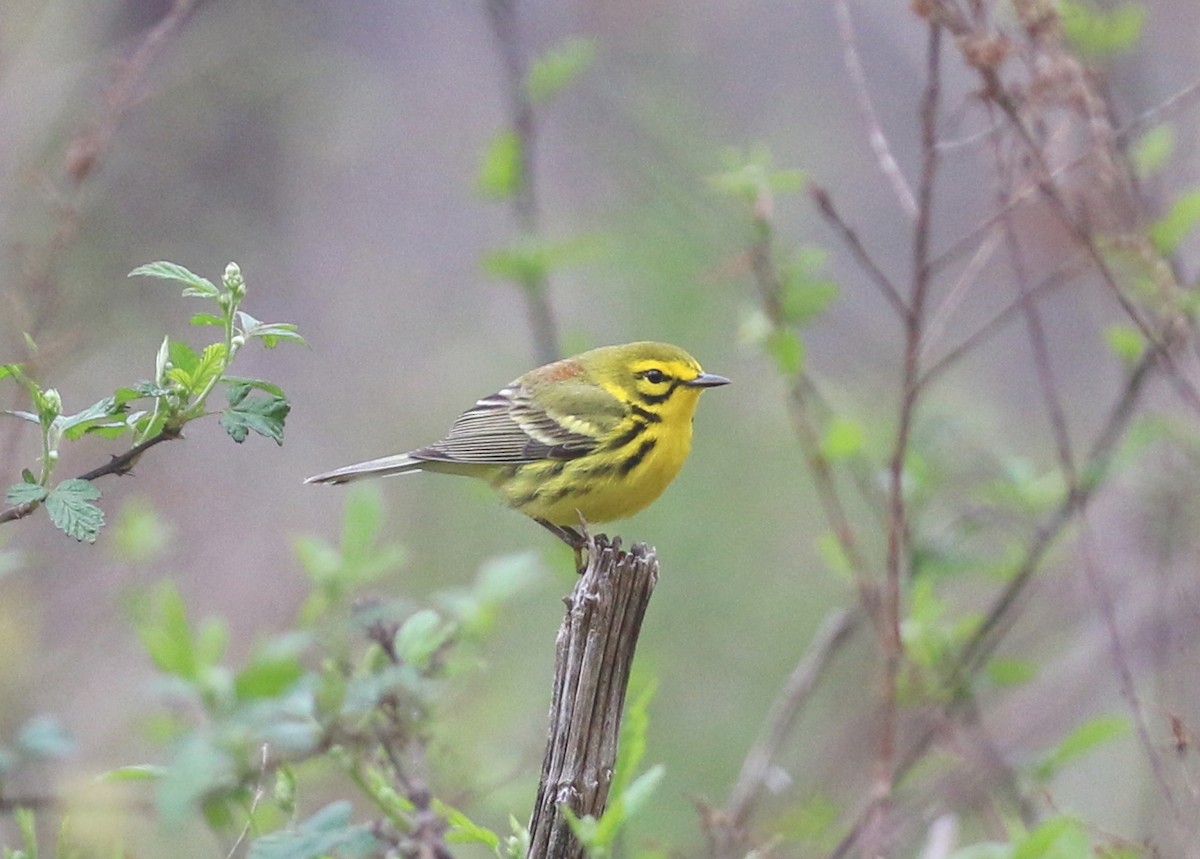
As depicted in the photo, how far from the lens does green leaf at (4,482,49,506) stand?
5.05 feet

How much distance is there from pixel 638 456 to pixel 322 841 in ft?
8.45

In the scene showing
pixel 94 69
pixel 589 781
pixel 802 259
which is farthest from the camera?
pixel 94 69

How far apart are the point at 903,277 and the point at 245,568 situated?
15.8ft

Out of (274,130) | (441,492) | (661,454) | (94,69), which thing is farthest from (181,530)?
(274,130)

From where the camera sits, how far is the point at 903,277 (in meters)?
8.95

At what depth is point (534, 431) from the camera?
4117mm

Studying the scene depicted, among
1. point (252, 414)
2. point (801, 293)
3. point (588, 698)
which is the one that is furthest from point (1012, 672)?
point (252, 414)

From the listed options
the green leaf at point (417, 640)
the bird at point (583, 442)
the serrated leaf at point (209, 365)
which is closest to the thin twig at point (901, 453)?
the bird at point (583, 442)

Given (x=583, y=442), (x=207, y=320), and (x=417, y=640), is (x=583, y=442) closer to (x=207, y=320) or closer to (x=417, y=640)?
(x=417, y=640)

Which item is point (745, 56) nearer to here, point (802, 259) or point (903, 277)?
point (903, 277)

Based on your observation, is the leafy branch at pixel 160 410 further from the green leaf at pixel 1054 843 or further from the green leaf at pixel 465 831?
the green leaf at pixel 1054 843

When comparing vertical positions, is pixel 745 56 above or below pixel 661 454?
above

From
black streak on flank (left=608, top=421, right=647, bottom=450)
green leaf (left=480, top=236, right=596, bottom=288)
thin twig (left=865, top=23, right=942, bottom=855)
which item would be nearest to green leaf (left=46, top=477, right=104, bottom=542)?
thin twig (left=865, top=23, right=942, bottom=855)

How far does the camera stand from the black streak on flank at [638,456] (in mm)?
3826
